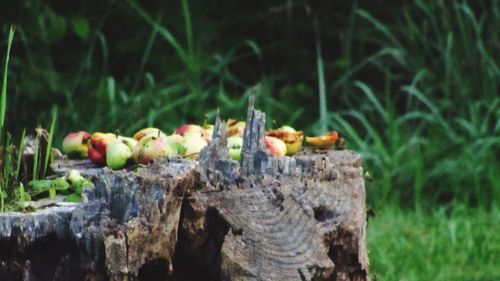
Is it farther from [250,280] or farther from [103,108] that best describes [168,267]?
[103,108]

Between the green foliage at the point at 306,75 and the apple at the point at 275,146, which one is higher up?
the green foliage at the point at 306,75

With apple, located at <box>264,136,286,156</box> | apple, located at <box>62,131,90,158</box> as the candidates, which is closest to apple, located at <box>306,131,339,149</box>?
apple, located at <box>264,136,286,156</box>

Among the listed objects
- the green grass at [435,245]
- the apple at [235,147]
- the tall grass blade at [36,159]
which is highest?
the apple at [235,147]

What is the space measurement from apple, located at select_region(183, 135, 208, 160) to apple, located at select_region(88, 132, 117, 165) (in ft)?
0.75

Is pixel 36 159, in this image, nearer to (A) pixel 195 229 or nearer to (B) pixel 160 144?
(B) pixel 160 144

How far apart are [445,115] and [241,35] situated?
146 centimetres

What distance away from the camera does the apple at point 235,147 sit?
3.30 meters

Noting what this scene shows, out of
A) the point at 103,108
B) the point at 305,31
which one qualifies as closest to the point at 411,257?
the point at 103,108

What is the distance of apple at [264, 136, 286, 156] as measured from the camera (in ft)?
11.2

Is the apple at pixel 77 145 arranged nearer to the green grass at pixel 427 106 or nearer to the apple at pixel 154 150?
the apple at pixel 154 150

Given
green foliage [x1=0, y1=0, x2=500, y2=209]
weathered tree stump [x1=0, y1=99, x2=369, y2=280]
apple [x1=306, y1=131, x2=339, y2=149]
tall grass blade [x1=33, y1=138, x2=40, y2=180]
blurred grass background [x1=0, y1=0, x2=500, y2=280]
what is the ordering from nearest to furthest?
weathered tree stump [x1=0, y1=99, x2=369, y2=280]
tall grass blade [x1=33, y1=138, x2=40, y2=180]
apple [x1=306, y1=131, x2=339, y2=149]
blurred grass background [x1=0, y1=0, x2=500, y2=280]
green foliage [x1=0, y1=0, x2=500, y2=209]

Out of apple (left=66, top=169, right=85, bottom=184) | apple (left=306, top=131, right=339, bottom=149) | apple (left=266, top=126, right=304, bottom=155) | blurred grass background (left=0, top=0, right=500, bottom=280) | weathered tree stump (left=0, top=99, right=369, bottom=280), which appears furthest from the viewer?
blurred grass background (left=0, top=0, right=500, bottom=280)

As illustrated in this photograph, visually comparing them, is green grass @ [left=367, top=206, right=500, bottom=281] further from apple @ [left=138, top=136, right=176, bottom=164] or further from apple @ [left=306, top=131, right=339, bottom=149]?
apple @ [left=138, top=136, right=176, bottom=164]

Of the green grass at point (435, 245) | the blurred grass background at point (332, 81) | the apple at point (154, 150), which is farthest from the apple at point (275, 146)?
the blurred grass background at point (332, 81)
